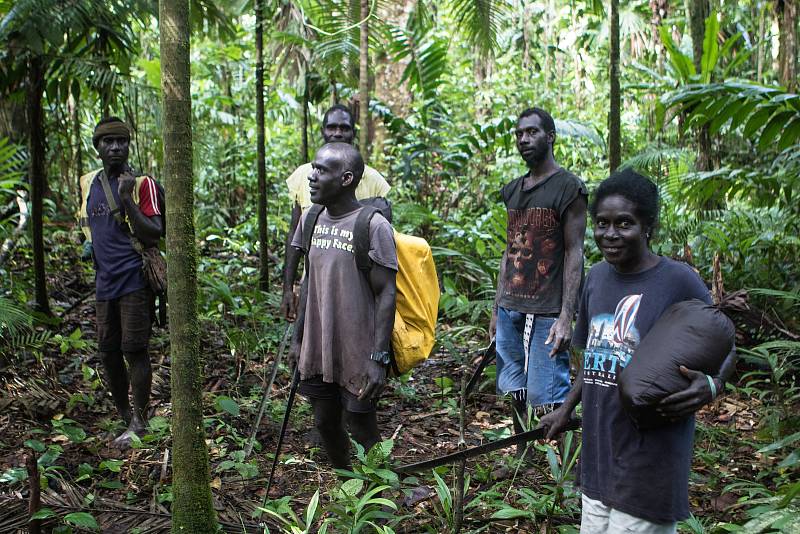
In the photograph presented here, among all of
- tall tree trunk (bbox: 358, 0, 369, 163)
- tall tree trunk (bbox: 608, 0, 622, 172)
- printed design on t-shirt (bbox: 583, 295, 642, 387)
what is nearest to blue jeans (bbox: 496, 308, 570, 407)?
printed design on t-shirt (bbox: 583, 295, 642, 387)

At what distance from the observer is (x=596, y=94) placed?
1659 centimetres

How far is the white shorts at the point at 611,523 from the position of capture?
2438 mm

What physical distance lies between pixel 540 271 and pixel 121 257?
2.69 m

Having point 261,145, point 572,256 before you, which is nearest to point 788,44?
point 572,256

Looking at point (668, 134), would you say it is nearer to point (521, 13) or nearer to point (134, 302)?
point (521, 13)

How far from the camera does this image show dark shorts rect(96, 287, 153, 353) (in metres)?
4.80

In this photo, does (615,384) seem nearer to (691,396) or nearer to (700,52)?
(691,396)

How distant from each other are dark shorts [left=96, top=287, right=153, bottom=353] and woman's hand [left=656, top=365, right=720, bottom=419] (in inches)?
140

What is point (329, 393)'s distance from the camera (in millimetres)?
3760

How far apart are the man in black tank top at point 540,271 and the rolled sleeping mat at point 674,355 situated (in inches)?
66.3

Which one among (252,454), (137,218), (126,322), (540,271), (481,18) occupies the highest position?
(481,18)

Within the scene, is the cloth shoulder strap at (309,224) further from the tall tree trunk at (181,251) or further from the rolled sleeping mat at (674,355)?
the rolled sleeping mat at (674,355)

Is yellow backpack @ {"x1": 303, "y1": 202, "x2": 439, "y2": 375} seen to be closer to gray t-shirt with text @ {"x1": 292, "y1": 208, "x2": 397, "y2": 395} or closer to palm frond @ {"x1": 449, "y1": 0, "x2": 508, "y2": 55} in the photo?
gray t-shirt with text @ {"x1": 292, "y1": 208, "x2": 397, "y2": 395}

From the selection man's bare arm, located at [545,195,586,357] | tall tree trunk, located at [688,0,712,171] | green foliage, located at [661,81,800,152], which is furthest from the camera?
tall tree trunk, located at [688,0,712,171]
